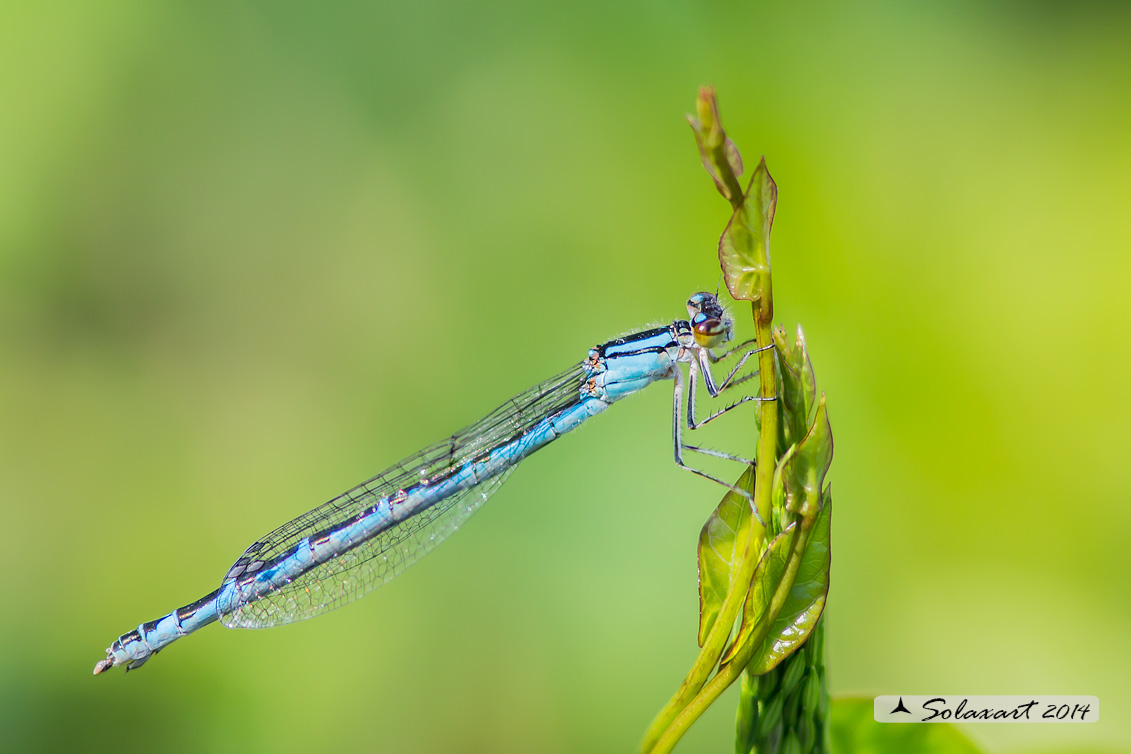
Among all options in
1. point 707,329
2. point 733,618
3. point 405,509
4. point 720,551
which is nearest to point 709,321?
point 707,329

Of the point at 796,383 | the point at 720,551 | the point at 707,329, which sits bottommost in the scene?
the point at 720,551

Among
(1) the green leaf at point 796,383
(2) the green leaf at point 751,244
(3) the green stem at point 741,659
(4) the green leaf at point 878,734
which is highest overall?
(2) the green leaf at point 751,244

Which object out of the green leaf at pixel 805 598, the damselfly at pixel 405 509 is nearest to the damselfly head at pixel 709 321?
the damselfly at pixel 405 509

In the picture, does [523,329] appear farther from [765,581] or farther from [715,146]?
[715,146]

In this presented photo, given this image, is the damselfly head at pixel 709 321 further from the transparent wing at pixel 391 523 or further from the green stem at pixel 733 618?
the green stem at pixel 733 618

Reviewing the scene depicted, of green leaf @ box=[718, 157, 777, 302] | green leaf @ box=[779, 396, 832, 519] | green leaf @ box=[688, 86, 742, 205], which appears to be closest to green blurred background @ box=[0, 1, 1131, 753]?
green leaf @ box=[779, 396, 832, 519]

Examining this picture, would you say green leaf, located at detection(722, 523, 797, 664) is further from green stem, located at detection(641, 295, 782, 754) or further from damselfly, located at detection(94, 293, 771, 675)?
damselfly, located at detection(94, 293, 771, 675)

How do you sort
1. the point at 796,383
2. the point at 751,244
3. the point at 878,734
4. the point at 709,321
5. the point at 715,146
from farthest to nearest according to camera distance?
1. the point at 709,321
2. the point at 878,734
3. the point at 796,383
4. the point at 751,244
5. the point at 715,146
